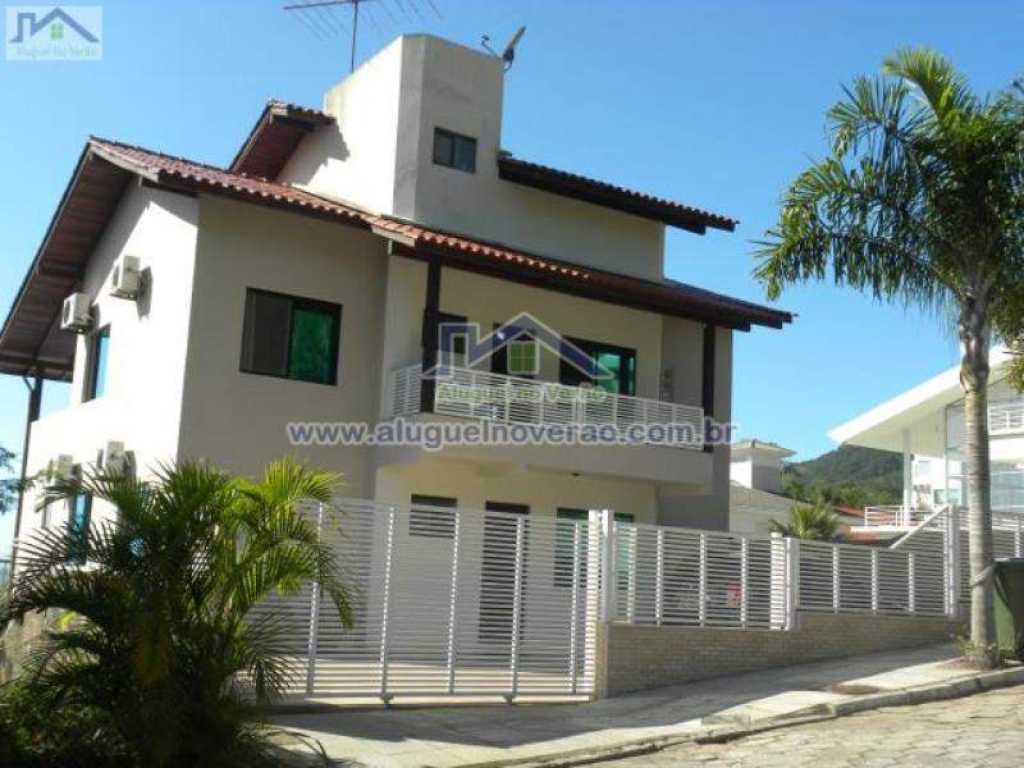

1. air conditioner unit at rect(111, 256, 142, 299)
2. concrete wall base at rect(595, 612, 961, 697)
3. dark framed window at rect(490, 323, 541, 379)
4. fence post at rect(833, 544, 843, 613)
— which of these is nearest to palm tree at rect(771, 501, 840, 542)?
dark framed window at rect(490, 323, 541, 379)

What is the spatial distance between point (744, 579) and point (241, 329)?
852cm

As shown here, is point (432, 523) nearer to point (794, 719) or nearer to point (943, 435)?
point (794, 719)

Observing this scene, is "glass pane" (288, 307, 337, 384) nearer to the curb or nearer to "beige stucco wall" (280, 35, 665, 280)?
"beige stucco wall" (280, 35, 665, 280)

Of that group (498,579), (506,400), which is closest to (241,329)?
(506,400)

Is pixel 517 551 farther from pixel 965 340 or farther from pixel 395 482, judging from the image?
pixel 965 340

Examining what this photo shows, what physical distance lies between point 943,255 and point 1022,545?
6.58m

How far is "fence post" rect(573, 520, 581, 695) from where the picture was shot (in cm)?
1375

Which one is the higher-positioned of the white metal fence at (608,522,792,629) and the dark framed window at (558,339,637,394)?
the dark framed window at (558,339,637,394)

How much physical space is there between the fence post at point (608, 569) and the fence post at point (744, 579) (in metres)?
2.12

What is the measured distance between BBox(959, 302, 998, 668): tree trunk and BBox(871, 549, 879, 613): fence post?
225cm

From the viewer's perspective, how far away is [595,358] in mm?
21266

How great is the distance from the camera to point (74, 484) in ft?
31.6

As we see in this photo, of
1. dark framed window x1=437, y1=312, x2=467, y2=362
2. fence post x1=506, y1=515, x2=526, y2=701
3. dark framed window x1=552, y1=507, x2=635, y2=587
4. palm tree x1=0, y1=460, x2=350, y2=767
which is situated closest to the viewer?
palm tree x1=0, y1=460, x2=350, y2=767

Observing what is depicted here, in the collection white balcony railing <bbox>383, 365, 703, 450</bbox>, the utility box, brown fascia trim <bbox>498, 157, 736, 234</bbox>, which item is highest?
brown fascia trim <bbox>498, 157, 736, 234</bbox>
